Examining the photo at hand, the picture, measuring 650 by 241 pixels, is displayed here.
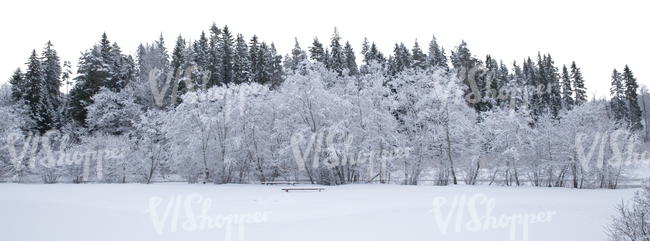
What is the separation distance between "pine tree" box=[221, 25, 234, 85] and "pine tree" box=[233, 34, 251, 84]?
779mm

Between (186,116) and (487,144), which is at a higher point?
(186,116)

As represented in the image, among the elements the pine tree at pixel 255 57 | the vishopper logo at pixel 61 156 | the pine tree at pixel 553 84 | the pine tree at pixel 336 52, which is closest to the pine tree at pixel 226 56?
the pine tree at pixel 255 57

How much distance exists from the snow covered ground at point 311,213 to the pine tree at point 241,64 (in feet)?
63.2

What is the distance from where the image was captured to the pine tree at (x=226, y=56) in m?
40.0

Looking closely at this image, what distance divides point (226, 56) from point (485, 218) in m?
35.7

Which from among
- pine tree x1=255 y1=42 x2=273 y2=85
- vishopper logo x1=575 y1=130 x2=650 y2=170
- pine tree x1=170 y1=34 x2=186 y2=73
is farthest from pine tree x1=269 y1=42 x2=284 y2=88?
vishopper logo x1=575 y1=130 x2=650 y2=170

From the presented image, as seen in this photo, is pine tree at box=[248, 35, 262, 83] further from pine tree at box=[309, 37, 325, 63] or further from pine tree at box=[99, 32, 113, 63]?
pine tree at box=[99, 32, 113, 63]

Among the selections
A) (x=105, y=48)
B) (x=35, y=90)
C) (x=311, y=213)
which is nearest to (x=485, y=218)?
Result: (x=311, y=213)

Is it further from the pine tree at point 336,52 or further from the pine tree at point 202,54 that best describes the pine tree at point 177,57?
the pine tree at point 336,52

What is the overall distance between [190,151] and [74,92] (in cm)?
2395

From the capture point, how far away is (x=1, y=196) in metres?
20.5

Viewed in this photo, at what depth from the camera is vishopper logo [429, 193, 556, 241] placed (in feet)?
39.0

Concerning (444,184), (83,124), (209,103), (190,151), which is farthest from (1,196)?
(444,184)

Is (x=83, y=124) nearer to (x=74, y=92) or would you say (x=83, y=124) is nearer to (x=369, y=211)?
(x=74, y=92)
